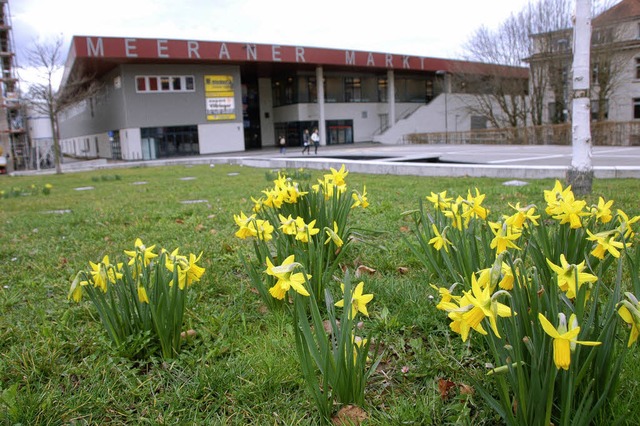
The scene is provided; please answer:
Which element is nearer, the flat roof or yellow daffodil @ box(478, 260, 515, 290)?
yellow daffodil @ box(478, 260, 515, 290)

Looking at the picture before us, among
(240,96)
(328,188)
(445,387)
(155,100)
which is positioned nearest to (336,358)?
(445,387)

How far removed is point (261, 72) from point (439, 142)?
18099mm

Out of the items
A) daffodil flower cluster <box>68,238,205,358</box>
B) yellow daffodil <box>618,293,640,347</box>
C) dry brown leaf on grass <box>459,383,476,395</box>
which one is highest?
yellow daffodil <box>618,293,640,347</box>

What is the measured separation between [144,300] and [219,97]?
4062cm

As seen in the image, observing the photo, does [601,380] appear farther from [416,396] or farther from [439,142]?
[439,142]

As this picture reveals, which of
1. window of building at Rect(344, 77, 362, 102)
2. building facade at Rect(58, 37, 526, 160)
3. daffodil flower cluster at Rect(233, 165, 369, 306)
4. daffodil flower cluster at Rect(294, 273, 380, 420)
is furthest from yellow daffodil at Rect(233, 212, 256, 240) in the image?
window of building at Rect(344, 77, 362, 102)

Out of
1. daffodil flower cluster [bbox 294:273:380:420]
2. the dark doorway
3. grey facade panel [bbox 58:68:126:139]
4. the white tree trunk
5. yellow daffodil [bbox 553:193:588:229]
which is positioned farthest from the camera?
the dark doorway

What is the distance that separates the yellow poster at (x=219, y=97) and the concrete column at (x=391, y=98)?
55.1 feet

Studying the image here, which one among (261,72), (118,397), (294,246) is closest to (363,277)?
(294,246)

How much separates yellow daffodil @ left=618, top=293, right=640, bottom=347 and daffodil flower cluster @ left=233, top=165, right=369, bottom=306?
1218mm

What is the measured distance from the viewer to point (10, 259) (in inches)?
177

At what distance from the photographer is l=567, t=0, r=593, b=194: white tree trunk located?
22.6 ft

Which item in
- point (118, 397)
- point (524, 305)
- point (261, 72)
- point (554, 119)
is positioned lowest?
point (118, 397)

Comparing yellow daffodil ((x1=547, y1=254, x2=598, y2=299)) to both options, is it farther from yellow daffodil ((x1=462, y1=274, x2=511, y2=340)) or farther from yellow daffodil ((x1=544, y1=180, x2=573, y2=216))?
yellow daffodil ((x1=544, y1=180, x2=573, y2=216))
